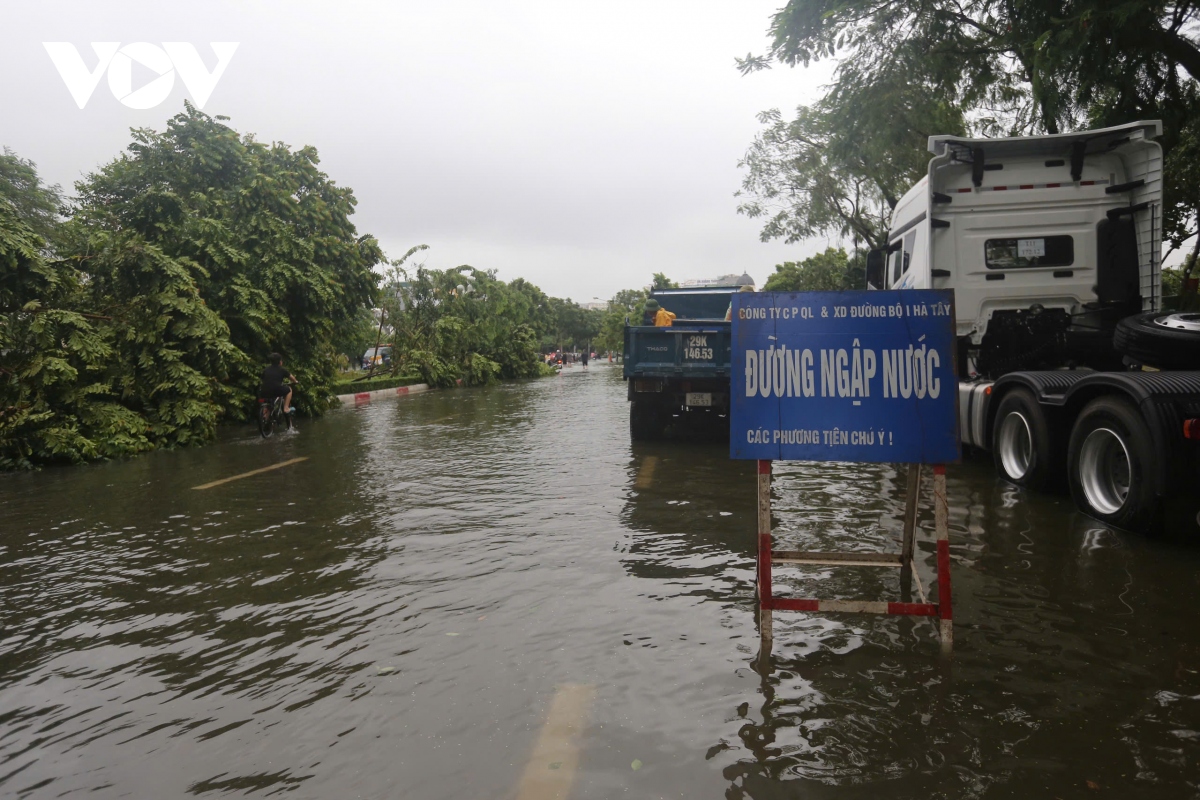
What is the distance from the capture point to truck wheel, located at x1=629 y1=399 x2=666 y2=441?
12.1 meters

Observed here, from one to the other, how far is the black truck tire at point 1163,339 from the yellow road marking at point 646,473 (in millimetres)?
4508

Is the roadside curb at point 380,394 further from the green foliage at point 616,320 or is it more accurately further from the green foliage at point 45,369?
the green foliage at point 616,320

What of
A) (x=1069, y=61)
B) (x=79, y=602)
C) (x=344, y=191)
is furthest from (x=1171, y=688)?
(x=344, y=191)

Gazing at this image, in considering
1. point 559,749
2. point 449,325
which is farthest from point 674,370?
point 449,325

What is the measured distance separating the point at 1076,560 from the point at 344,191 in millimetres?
22566

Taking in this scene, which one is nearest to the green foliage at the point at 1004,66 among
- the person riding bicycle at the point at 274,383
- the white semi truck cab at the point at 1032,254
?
the white semi truck cab at the point at 1032,254

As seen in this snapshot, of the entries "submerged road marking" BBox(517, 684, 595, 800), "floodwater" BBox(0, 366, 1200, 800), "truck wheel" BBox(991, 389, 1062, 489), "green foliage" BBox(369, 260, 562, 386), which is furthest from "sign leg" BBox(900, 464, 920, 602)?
"green foliage" BBox(369, 260, 562, 386)

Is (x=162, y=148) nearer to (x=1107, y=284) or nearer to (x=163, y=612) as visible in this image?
(x=163, y=612)

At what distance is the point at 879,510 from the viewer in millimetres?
6898

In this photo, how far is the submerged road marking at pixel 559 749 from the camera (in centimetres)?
271

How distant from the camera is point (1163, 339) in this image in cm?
644

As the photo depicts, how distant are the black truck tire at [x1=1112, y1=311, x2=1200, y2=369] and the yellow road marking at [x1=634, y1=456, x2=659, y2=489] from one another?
4508 millimetres

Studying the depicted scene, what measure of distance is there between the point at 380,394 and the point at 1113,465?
85.5ft

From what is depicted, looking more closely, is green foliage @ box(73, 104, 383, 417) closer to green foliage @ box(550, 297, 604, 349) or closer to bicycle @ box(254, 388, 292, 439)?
bicycle @ box(254, 388, 292, 439)
